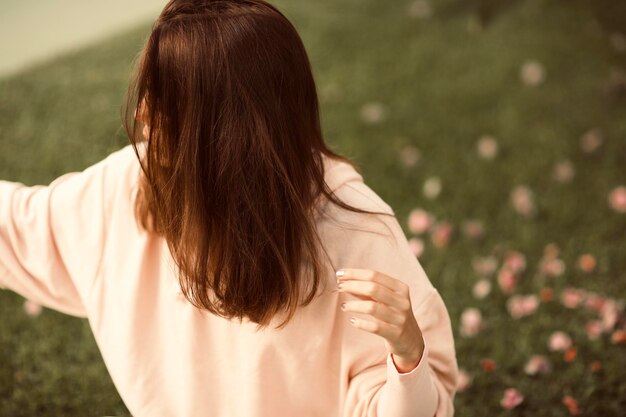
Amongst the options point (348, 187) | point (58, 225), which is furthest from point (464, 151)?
point (58, 225)

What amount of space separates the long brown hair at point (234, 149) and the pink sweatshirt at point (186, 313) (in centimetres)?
9

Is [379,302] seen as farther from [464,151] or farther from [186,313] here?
[464,151]

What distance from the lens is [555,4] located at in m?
4.63

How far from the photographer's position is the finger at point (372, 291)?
1.32 metres

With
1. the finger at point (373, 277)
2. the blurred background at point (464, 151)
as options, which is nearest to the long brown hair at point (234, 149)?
the finger at point (373, 277)

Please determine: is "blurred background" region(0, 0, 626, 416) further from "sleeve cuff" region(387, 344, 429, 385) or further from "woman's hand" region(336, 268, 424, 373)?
"woman's hand" region(336, 268, 424, 373)

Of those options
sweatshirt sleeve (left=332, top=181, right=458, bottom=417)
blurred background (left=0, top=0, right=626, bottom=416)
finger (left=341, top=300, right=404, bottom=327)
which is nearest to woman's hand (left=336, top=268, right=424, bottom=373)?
finger (left=341, top=300, right=404, bottom=327)

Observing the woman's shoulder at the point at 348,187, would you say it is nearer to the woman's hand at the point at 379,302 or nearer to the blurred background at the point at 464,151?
the woman's hand at the point at 379,302

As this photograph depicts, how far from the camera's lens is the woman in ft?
4.58

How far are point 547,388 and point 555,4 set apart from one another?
2790 millimetres

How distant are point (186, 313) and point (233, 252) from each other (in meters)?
0.29

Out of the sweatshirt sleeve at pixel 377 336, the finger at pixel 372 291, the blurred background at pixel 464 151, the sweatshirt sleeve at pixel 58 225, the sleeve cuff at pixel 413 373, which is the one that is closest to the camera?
the finger at pixel 372 291

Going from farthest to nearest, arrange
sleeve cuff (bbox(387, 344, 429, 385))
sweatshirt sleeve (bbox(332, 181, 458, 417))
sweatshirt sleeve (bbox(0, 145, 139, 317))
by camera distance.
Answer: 1. sweatshirt sleeve (bbox(0, 145, 139, 317))
2. sweatshirt sleeve (bbox(332, 181, 458, 417))
3. sleeve cuff (bbox(387, 344, 429, 385))

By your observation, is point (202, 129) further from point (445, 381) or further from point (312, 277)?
point (445, 381)
